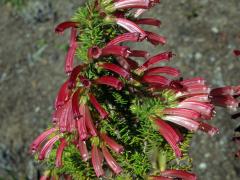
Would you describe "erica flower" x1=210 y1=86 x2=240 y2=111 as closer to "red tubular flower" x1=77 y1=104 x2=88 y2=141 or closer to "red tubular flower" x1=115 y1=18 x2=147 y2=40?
"red tubular flower" x1=115 y1=18 x2=147 y2=40

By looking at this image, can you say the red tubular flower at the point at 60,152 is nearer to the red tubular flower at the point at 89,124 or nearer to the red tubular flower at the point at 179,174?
the red tubular flower at the point at 89,124

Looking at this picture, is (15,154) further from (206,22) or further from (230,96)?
(230,96)

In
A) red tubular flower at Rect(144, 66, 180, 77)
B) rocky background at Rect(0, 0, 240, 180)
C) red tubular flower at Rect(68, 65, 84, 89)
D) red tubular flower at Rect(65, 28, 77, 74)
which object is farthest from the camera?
rocky background at Rect(0, 0, 240, 180)

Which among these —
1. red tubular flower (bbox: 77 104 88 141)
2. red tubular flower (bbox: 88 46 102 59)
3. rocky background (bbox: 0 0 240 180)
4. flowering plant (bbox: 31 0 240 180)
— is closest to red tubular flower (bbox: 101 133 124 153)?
flowering plant (bbox: 31 0 240 180)

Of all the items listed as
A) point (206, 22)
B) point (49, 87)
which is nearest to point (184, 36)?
point (206, 22)

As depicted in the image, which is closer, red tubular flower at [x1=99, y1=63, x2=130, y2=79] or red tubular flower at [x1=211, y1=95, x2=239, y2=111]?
red tubular flower at [x1=99, y1=63, x2=130, y2=79]

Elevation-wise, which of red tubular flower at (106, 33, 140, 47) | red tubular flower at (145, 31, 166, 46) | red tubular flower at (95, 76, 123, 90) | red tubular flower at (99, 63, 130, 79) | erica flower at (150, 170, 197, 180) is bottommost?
erica flower at (150, 170, 197, 180)
